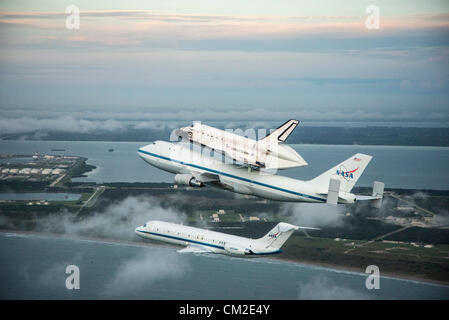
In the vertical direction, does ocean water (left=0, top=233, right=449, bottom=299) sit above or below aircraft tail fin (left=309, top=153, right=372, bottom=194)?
below

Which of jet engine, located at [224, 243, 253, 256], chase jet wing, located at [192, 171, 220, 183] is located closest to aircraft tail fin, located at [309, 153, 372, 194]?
chase jet wing, located at [192, 171, 220, 183]

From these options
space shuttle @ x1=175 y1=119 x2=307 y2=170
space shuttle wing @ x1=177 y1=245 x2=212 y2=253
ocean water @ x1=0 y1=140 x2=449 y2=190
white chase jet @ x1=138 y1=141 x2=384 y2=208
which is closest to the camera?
white chase jet @ x1=138 y1=141 x2=384 y2=208

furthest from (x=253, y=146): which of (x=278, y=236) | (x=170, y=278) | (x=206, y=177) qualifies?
(x=170, y=278)

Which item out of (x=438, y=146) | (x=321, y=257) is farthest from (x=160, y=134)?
(x=438, y=146)

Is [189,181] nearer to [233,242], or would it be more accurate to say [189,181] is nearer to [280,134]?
[280,134]

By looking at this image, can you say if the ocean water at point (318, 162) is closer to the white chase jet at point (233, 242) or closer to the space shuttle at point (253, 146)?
the white chase jet at point (233, 242)

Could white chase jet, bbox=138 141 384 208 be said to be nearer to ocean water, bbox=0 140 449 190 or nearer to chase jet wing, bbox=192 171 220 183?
chase jet wing, bbox=192 171 220 183

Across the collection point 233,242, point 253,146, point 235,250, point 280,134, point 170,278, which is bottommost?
point 170,278

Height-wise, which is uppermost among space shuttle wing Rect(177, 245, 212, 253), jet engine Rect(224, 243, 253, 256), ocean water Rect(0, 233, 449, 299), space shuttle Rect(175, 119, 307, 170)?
space shuttle Rect(175, 119, 307, 170)
